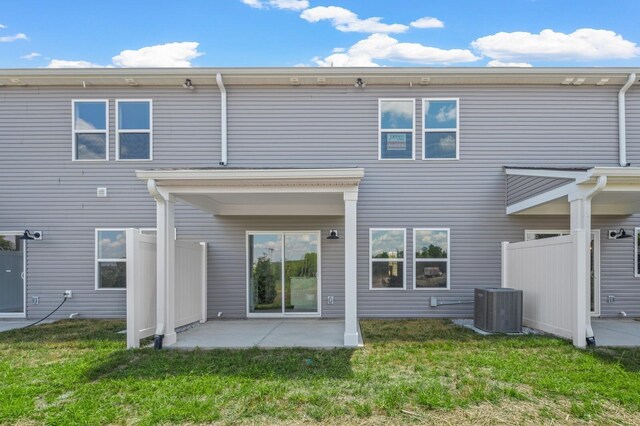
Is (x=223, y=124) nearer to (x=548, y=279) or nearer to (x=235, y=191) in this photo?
(x=235, y=191)

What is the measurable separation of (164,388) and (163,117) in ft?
20.7

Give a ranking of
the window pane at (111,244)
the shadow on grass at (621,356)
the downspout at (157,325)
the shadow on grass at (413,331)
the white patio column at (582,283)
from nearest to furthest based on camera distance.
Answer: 1. the shadow on grass at (621,356)
2. the white patio column at (582,283)
3. the downspout at (157,325)
4. the shadow on grass at (413,331)
5. the window pane at (111,244)

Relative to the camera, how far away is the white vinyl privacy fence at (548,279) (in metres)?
Result: 6.16

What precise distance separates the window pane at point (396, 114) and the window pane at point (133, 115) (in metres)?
5.18

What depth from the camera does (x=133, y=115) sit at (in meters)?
8.93

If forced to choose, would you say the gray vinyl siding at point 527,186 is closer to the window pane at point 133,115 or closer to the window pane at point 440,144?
the window pane at point 440,144

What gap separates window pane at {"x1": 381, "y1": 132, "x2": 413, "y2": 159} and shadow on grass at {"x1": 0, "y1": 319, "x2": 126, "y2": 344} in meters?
6.23

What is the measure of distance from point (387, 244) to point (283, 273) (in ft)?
7.73

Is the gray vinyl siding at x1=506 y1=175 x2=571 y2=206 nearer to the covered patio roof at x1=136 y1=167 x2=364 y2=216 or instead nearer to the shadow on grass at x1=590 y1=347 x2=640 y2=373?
the shadow on grass at x1=590 y1=347 x2=640 y2=373

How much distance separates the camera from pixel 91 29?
37.0 feet

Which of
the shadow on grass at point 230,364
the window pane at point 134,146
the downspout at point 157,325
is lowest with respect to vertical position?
the shadow on grass at point 230,364

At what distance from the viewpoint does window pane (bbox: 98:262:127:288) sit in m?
8.77

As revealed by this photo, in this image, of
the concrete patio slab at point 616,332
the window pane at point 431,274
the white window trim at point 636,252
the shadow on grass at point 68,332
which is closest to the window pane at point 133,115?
the shadow on grass at point 68,332

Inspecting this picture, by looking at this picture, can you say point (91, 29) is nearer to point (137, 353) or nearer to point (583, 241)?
point (137, 353)
